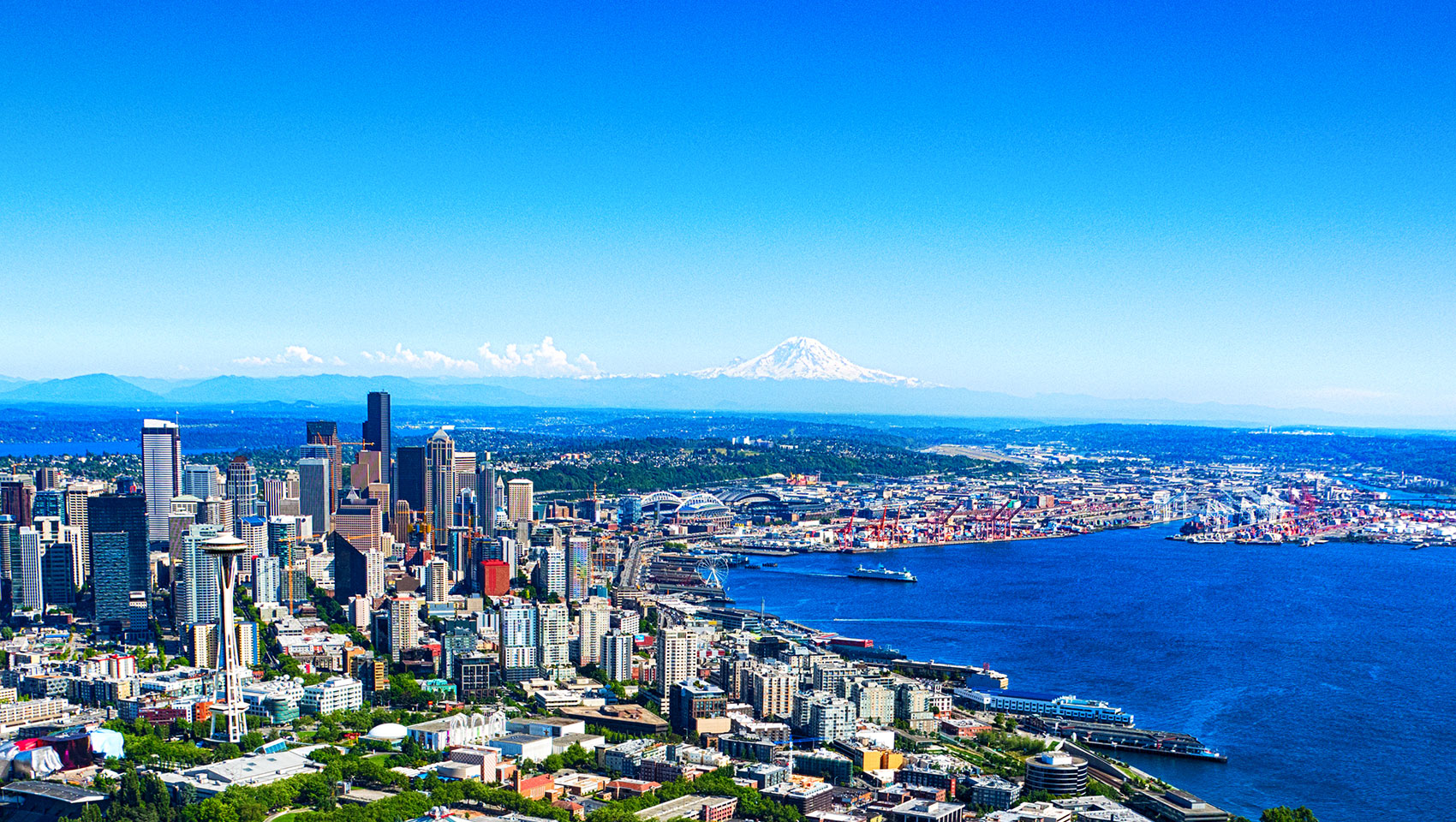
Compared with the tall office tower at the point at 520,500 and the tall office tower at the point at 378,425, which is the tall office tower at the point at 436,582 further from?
the tall office tower at the point at 378,425

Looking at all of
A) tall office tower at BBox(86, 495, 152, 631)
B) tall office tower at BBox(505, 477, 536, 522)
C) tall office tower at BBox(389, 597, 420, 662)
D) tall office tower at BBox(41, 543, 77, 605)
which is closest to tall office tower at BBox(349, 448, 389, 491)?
tall office tower at BBox(505, 477, 536, 522)

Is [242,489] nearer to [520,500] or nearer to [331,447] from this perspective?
[331,447]

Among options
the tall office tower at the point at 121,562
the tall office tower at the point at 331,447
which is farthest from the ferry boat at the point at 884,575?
the tall office tower at the point at 121,562

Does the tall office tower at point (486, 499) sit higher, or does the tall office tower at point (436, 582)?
the tall office tower at point (486, 499)

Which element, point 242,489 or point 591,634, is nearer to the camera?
point 591,634

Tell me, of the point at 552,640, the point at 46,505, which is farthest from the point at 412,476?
the point at 552,640
